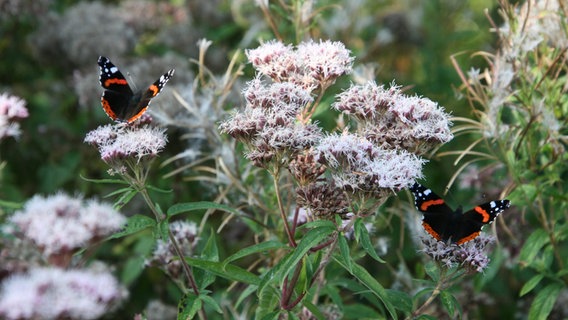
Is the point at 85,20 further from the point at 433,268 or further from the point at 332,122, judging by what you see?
the point at 433,268

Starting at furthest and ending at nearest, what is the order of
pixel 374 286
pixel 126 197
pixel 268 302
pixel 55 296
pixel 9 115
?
pixel 9 115
pixel 268 302
pixel 126 197
pixel 374 286
pixel 55 296

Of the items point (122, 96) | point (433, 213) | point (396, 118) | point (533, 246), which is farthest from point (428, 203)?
point (122, 96)

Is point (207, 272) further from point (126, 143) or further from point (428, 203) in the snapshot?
point (428, 203)

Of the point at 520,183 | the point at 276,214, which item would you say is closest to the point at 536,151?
the point at 520,183

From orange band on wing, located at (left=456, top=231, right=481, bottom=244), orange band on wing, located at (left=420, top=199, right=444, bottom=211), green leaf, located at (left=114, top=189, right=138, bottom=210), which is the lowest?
orange band on wing, located at (left=456, top=231, right=481, bottom=244)

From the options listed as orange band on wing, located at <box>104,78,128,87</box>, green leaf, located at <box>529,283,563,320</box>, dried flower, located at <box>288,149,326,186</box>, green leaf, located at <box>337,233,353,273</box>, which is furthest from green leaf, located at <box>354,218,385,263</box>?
orange band on wing, located at <box>104,78,128,87</box>

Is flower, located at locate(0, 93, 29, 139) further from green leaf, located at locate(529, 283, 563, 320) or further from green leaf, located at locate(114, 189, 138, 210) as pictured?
green leaf, located at locate(529, 283, 563, 320)
